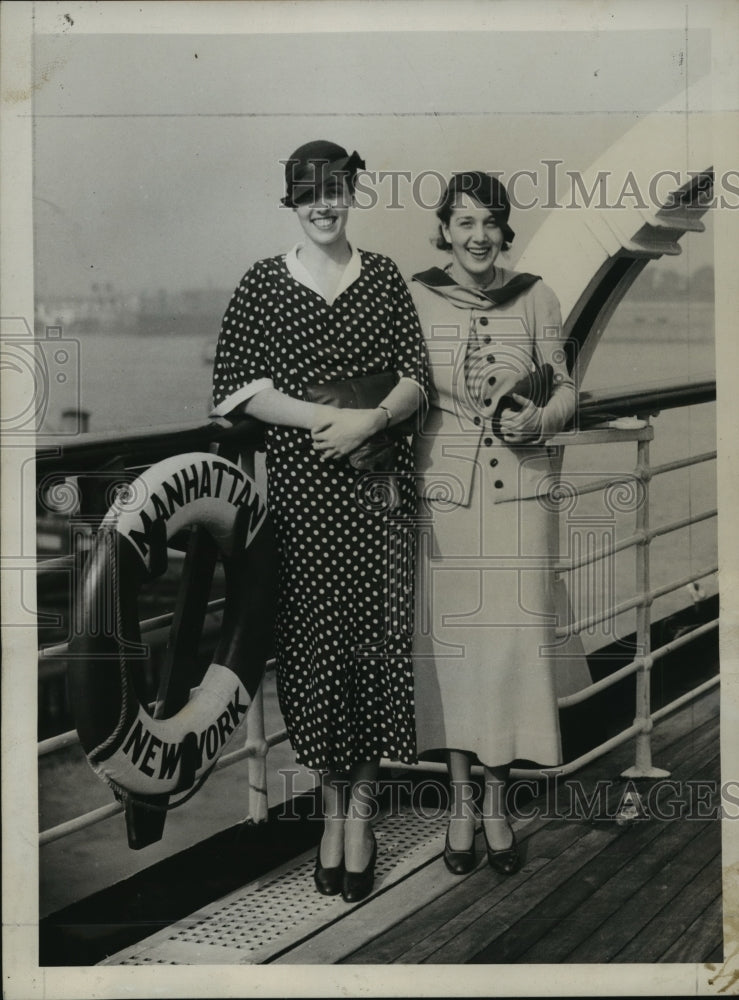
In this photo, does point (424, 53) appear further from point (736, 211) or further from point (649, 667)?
point (649, 667)

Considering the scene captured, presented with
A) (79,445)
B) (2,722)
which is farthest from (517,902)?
(79,445)

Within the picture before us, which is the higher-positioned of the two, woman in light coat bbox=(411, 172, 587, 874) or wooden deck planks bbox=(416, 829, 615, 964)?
woman in light coat bbox=(411, 172, 587, 874)

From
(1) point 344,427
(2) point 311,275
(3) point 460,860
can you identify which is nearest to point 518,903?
(3) point 460,860

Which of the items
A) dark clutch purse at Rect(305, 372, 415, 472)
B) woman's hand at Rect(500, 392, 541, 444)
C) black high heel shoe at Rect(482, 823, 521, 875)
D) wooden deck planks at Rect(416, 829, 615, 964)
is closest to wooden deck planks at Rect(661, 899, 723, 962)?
wooden deck planks at Rect(416, 829, 615, 964)

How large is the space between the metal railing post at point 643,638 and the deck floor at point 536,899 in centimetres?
7

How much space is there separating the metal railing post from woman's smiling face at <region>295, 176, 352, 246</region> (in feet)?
2.93

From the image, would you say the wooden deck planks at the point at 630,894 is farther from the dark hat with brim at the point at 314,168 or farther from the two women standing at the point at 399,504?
the dark hat with brim at the point at 314,168

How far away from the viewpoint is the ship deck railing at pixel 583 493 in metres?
2.62

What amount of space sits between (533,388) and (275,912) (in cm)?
139

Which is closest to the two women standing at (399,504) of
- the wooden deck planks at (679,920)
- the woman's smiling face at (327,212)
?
the woman's smiling face at (327,212)

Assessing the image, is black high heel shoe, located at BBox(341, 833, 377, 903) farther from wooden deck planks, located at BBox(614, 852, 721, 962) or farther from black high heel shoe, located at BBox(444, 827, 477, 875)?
wooden deck planks, located at BBox(614, 852, 721, 962)

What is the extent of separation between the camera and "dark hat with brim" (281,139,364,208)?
266cm

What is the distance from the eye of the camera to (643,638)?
2.96m

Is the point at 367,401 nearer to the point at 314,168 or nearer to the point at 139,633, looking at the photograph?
the point at 314,168
